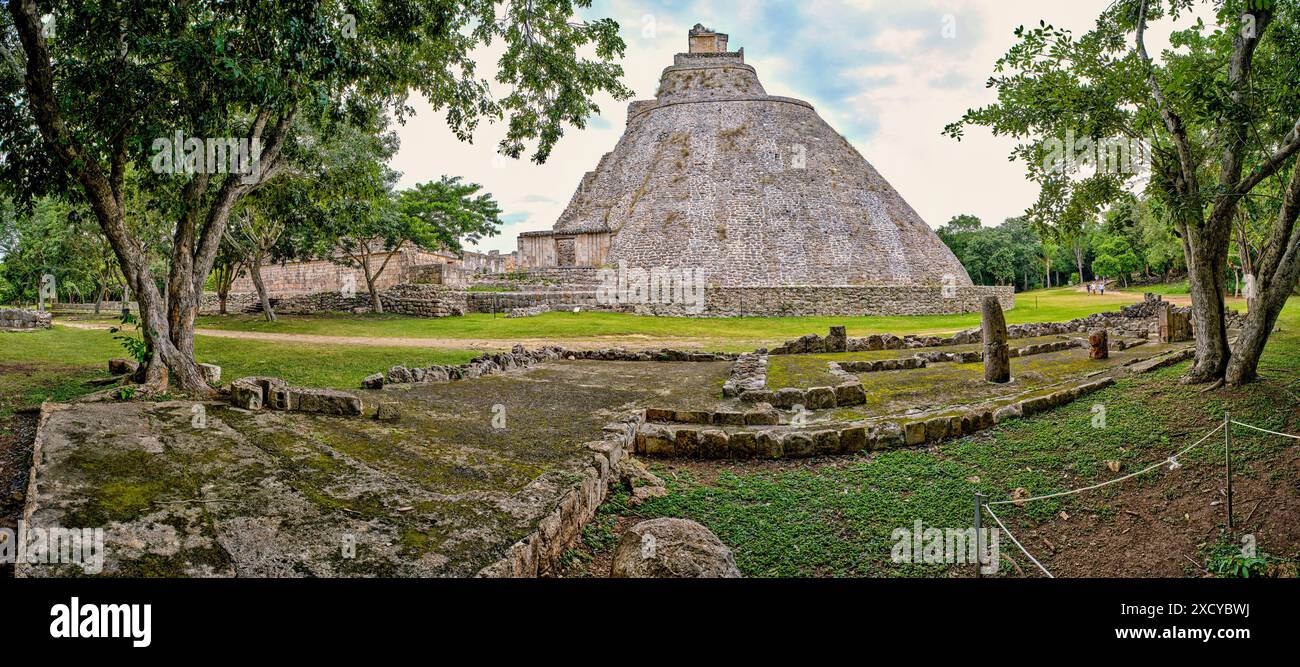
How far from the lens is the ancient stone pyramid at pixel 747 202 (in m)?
37.8

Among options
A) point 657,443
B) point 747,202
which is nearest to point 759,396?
point 657,443

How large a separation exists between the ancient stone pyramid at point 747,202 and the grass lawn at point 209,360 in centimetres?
2369

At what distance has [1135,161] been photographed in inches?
383

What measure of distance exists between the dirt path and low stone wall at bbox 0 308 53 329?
18.2ft

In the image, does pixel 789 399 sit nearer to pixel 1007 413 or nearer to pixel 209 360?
pixel 1007 413

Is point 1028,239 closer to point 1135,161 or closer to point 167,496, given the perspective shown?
point 1135,161

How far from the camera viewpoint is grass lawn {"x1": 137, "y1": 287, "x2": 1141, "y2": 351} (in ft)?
70.0

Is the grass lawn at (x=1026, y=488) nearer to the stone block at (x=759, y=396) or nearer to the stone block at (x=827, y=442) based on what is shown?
the stone block at (x=827, y=442)

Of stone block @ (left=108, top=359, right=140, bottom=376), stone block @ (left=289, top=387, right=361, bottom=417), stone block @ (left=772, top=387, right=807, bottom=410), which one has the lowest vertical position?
stone block @ (left=772, top=387, right=807, bottom=410)

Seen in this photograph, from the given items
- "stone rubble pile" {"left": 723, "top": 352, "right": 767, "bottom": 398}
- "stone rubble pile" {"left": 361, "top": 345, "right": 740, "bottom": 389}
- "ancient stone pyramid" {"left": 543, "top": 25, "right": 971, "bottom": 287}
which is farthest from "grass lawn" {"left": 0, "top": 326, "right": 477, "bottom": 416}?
"ancient stone pyramid" {"left": 543, "top": 25, "right": 971, "bottom": 287}

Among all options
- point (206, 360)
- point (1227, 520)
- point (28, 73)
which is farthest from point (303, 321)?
point (1227, 520)

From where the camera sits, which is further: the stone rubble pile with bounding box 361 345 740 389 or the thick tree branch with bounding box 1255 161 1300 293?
the stone rubble pile with bounding box 361 345 740 389

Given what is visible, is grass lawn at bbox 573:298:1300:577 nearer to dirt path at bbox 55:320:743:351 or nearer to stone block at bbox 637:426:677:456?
stone block at bbox 637:426:677:456

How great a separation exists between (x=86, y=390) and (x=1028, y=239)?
249 feet
